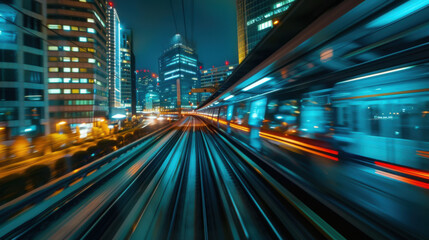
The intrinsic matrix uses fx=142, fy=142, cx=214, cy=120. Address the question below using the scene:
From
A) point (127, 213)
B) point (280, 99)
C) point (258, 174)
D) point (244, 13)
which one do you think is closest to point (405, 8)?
point (258, 174)

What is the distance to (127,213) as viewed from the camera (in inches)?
108

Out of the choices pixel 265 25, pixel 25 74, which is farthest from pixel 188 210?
pixel 265 25

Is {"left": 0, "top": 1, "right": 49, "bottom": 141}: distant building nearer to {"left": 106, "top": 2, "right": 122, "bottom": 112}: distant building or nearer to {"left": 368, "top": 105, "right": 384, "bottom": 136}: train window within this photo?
{"left": 368, "top": 105, "right": 384, "bottom": 136}: train window

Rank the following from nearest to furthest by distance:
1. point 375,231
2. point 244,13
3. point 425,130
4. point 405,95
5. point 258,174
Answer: point 375,231
point 425,130
point 405,95
point 258,174
point 244,13

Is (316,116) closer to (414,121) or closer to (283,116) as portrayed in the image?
(283,116)

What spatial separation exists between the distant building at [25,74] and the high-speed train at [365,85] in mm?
22343

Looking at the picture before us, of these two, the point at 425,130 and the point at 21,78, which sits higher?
the point at 21,78

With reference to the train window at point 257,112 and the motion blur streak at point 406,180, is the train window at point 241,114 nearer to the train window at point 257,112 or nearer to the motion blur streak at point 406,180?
the train window at point 257,112

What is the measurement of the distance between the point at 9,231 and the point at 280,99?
9.32 metres

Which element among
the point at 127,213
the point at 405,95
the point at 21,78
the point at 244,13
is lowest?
the point at 127,213

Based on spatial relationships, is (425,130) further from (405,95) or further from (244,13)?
(244,13)

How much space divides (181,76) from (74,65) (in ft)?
212

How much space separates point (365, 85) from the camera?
4.51 m

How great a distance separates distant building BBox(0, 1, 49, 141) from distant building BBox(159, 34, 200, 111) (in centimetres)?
6882
